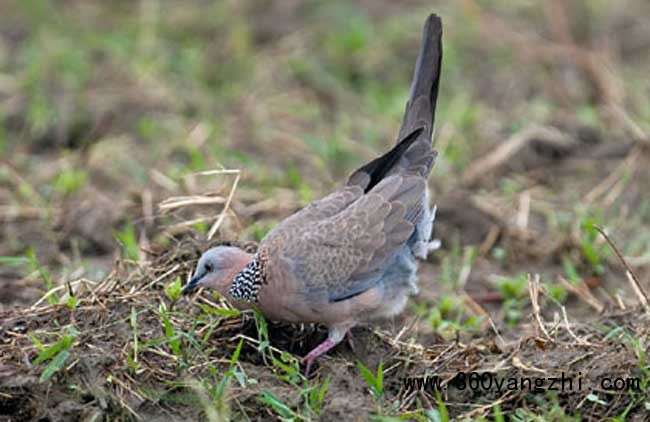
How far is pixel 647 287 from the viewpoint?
19.0ft

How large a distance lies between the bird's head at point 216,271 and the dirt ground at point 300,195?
0.32 ft

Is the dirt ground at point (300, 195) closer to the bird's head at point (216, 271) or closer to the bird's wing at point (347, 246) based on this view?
the bird's head at point (216, 271)

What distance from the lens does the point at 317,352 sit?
4473 mm

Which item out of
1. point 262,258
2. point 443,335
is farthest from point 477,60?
point 262,258

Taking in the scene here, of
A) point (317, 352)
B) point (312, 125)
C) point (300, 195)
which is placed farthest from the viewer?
point (312, 125)

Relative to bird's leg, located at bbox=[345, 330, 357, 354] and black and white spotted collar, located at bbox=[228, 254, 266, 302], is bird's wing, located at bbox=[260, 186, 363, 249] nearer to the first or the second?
black and white spotted collar, located at bbox=[228, 254, 266, 302]

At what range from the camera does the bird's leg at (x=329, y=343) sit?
4461 millimetres

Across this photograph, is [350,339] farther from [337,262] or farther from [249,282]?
[249,282]

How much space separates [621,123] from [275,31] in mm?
3147

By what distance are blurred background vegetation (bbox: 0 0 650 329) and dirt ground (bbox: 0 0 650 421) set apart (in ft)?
0.07

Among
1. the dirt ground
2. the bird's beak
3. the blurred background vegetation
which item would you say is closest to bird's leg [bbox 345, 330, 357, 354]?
the dirt ground

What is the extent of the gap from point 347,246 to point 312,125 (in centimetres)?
369

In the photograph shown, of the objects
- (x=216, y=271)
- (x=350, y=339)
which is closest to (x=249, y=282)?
(x=216, y=271)

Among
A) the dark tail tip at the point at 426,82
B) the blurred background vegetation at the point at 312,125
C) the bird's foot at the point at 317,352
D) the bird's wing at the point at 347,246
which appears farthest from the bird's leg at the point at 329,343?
the dark tail tip at the point at 426,82
